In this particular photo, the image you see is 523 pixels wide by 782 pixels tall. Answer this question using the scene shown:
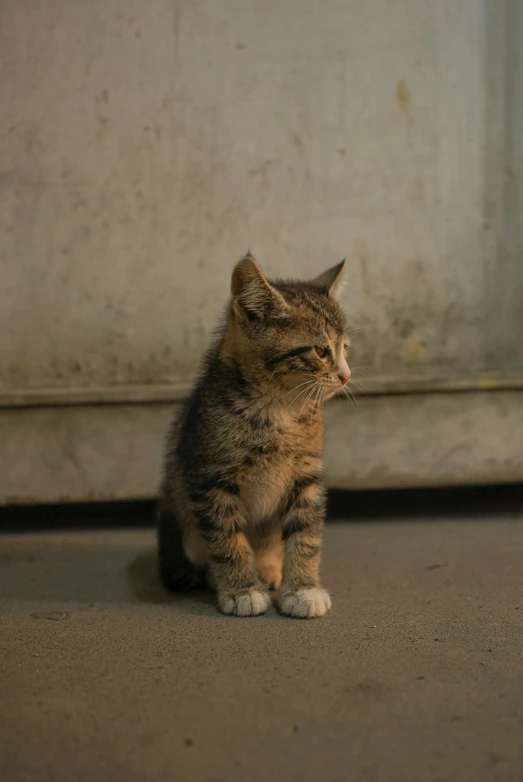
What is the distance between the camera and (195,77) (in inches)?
116

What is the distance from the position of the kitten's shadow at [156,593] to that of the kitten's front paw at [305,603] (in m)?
0.21

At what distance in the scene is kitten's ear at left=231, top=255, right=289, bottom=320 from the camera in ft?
6.72

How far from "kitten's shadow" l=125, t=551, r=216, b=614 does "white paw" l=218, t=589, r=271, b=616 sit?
0.22ft

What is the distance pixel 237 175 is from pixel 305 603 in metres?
1.67

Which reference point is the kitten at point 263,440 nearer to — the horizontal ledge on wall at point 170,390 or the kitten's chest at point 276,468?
the kitten's chest at point 276,468

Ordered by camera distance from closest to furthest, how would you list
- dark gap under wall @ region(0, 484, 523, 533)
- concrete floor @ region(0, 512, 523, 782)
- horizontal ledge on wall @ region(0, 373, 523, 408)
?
concrete floor @ region(0, 512, 523, 782) → horizontal ledge on wall @ region(0, 373, 523, 408) → dark gap under wall @ region(0, 484, 523, 533)

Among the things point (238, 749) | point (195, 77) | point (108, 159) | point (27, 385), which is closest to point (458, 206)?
point (195, 77)

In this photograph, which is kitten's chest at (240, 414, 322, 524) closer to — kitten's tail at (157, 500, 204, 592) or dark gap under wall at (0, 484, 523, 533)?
kitten's tail at (157, 500, 204, 592)

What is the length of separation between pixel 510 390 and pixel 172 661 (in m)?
1.81

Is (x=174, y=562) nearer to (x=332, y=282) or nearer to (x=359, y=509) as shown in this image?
(x=332, y=282)

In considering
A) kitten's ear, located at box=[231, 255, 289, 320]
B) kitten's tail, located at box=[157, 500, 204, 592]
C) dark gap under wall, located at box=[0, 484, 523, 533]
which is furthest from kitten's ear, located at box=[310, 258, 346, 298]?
dark gap under wall, located at box=[0, 484, 523, 533]

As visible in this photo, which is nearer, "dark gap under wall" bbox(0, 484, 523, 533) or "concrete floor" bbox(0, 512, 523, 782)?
"concrete floor" bbox(0, 512, 523, 782)

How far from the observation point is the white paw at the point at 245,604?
6.82 ft

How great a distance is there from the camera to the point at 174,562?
230 centimetres
